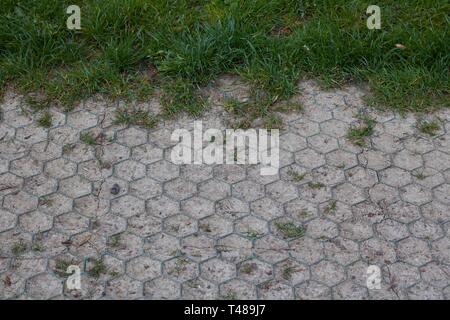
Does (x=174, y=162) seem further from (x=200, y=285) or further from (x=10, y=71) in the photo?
(x=10, y=71)

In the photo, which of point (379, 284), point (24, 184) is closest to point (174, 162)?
point (24, 184)

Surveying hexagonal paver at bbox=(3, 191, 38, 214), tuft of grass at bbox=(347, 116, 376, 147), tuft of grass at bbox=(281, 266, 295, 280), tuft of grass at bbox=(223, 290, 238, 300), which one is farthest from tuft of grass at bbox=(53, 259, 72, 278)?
tuft of grass at bbox=(347, 116, 376, 147)

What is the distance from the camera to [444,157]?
4.73 metres

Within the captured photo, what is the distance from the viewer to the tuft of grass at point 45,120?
4953 mm

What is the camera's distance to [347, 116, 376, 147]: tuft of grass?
15.8 ft

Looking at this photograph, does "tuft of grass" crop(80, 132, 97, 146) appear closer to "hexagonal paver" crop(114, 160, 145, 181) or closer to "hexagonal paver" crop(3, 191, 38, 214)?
"hexagonal paver" crop(114, 160, 145, 181)

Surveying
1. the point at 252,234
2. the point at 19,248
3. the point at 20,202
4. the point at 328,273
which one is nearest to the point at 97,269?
the point at 19,248

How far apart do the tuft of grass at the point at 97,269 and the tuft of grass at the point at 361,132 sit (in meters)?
1.78

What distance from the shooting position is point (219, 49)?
535 centimetres

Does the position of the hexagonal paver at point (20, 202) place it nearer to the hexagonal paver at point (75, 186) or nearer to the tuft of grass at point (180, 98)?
the hexagonal paver at point (75, 186)

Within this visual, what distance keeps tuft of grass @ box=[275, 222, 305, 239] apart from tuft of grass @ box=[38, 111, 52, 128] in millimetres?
1697

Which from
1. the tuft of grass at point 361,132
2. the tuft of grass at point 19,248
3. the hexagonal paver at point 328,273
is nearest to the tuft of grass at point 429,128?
the tuft of grass at point 361,132

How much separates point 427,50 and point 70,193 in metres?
2.65

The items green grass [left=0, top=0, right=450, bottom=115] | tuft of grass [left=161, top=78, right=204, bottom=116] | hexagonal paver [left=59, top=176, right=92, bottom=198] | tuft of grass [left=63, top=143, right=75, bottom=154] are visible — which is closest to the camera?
hexagonal paver [left=59, top=176, right=92, bottom=198]
